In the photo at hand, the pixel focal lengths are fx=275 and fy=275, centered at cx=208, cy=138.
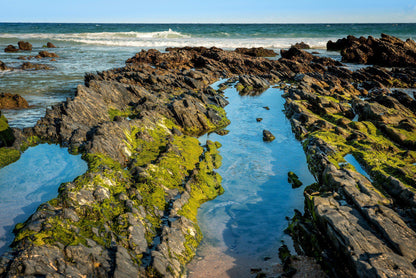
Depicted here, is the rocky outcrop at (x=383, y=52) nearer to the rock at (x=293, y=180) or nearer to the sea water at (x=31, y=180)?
A: the rock at (x=293, y=180)

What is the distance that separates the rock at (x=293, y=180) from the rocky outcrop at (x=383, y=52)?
45008mm

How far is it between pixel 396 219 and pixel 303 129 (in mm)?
11570

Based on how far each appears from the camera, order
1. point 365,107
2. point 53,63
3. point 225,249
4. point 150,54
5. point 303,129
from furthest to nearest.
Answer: point 150,54, point 53,63, point 365,107, point 303,129, point 225,249

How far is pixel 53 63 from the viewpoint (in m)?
45.7

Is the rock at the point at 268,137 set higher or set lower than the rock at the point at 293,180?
higher

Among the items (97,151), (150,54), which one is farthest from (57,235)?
(150,54)

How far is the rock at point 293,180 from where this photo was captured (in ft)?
45.1

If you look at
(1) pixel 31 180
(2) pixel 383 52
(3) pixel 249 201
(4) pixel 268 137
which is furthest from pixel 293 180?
(2) pixel 383 52

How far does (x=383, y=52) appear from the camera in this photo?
48.7 metres

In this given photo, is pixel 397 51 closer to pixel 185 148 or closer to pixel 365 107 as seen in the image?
pixel 365 107

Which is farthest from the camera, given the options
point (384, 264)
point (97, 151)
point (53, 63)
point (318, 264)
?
point (53, 63)

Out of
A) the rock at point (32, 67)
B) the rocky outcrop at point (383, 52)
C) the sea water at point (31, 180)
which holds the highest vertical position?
the rocky outcrop at point (383, 52)

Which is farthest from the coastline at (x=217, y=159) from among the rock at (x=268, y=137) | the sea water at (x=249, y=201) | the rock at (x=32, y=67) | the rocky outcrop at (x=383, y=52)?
the rocky outcrop at (x=383, y=52)

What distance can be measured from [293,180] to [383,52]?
47.1 metres
